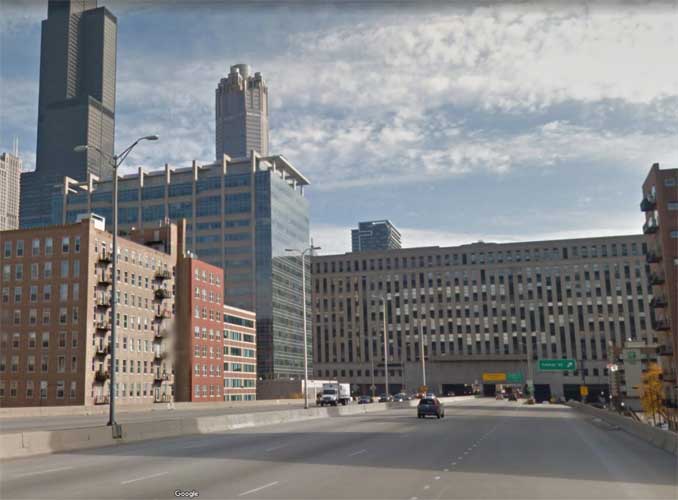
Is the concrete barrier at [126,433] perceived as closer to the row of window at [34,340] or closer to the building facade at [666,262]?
the row of window at [34,340]

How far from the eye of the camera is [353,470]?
17906 millimetres

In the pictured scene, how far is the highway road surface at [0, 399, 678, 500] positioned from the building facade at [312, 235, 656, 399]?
14748cm

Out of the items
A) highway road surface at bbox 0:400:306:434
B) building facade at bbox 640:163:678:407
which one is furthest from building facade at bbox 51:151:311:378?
building facade at bbox 640:163:678:407

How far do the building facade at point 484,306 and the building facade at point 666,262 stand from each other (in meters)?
79.6

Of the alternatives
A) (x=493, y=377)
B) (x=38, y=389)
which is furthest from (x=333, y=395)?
(x=493, y=377)

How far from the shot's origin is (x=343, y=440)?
29.0m

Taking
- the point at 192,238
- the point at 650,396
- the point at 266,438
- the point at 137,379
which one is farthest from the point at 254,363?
the point at 266,438

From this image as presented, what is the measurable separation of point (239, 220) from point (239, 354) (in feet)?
116

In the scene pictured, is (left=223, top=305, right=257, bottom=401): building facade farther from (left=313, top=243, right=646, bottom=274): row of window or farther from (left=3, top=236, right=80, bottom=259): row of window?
(left=313, top=243, right=646, bottom=274): row of window

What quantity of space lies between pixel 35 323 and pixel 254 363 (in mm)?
61797

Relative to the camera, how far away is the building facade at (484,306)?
177 metres

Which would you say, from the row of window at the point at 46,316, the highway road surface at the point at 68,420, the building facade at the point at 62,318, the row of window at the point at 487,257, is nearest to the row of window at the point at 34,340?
the building facade at the point at 62,318

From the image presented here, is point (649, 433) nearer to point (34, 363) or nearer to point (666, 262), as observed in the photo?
point (666, 262)

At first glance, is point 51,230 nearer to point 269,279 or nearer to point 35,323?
point 35,323
